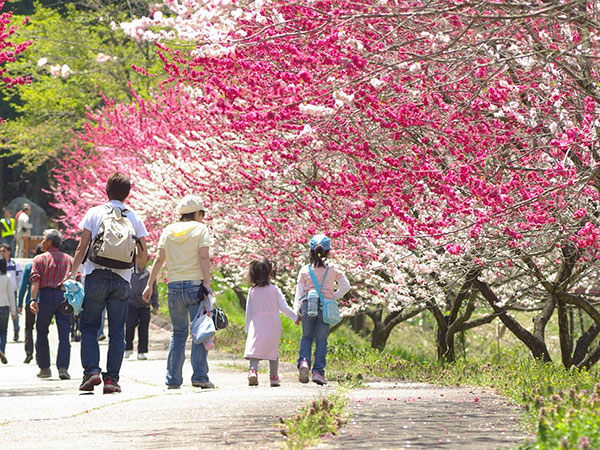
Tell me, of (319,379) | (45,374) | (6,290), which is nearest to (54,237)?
(45,374)

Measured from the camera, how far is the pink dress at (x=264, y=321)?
11.0 m

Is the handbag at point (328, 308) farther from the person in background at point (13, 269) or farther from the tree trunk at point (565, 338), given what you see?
the person in background at point (13, 269)

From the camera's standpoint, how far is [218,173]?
15875mm

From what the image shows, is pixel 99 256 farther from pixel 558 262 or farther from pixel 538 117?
pixel 558 262

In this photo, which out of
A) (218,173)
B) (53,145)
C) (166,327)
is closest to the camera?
(218,173)

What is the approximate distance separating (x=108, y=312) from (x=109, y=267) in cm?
42

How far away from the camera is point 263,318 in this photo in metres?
11.1

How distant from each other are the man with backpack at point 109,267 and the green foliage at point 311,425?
9.87 ft

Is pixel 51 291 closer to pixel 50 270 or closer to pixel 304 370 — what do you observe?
pixel 50 270

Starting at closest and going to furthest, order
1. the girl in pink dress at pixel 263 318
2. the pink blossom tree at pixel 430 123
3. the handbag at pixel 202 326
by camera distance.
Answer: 1. the pink blossom tree at pixel 430 123
2. the handbag at pixel 202 326
3. the girl in pink dress at pixel 263 318

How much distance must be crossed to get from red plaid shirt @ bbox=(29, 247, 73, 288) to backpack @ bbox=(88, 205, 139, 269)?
3170mm

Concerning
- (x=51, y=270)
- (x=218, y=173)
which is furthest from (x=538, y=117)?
(x=218, y=173)

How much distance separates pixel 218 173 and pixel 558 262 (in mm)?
→ 5281

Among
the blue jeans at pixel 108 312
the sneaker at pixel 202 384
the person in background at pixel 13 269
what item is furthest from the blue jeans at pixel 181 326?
the person in background at pixel 13 269
